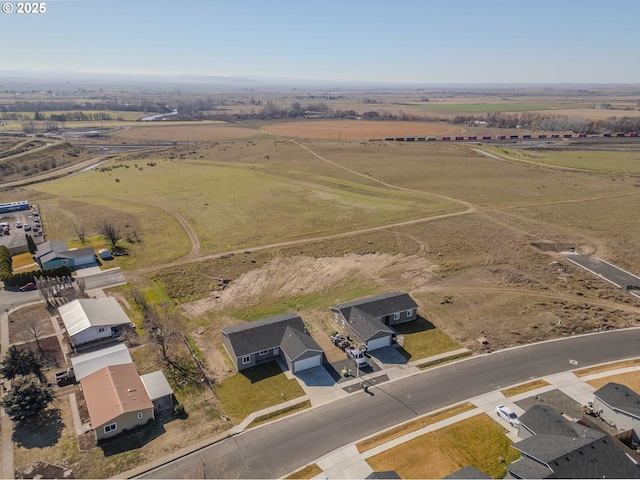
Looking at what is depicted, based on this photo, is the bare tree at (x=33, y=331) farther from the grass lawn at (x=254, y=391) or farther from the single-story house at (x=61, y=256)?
the grass lawn at (x=254, y=391)

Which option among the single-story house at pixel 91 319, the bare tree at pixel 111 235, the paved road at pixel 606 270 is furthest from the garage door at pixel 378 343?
the bare tree at pixel 111 235

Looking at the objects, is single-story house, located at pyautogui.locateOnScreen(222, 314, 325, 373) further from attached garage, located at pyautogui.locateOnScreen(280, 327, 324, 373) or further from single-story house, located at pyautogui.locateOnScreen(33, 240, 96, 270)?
single-story house, located at pyautogui.locateOnScreen(33, 240, 96, 270)

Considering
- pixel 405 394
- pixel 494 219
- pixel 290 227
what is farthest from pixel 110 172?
pixel 405 394

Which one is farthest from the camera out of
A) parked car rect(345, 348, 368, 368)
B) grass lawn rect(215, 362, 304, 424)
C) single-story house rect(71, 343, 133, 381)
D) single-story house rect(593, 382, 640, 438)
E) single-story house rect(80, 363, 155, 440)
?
parked car rect(345, 348, 368, 368)

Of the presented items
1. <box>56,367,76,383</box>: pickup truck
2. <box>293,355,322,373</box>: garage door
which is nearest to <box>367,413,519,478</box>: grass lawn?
<box>293,355,322,373</box>: garage door

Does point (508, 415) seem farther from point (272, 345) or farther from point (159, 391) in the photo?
point (159, 391)
